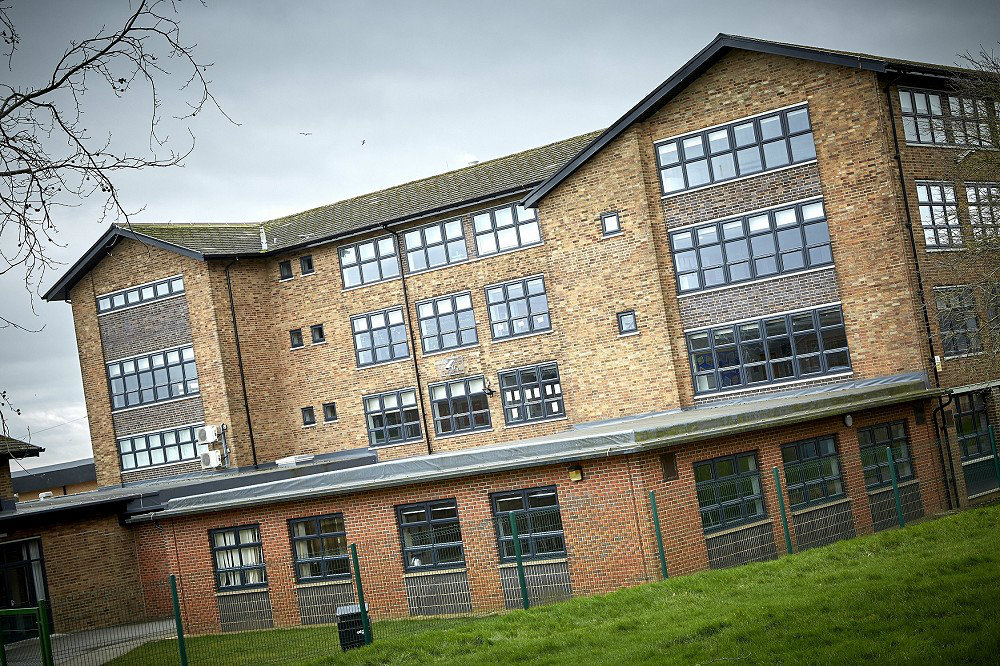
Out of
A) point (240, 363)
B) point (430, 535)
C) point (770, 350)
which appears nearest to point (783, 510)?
point (430, 535)

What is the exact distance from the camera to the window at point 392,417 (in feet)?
109

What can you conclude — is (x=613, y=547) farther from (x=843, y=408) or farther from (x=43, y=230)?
(x=43, y=230)

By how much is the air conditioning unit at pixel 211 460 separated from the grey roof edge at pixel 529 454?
10.6 metres

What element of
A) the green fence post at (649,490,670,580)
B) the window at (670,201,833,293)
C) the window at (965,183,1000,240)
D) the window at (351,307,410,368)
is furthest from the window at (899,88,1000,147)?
the window at (351,307,410,368)

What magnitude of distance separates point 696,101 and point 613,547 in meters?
14.3

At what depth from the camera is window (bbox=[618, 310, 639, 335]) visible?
90.2 ft

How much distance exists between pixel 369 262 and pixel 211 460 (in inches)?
330

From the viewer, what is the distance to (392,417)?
3353cm

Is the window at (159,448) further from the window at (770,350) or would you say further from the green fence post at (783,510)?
the green fence post at (783,510)

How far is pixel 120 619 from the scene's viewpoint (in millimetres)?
19906

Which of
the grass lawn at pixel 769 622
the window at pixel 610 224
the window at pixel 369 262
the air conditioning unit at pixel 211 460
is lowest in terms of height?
the grass lawn at pixel 769 622

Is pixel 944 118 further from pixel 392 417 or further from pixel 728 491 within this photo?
pixel 392 417

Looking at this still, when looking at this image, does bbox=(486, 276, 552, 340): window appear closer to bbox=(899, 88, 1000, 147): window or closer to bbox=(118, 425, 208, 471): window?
bbox=(118, 425, 208, 471): window

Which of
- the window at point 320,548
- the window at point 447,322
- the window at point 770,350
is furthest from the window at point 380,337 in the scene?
Answer: the window at point 320,548
